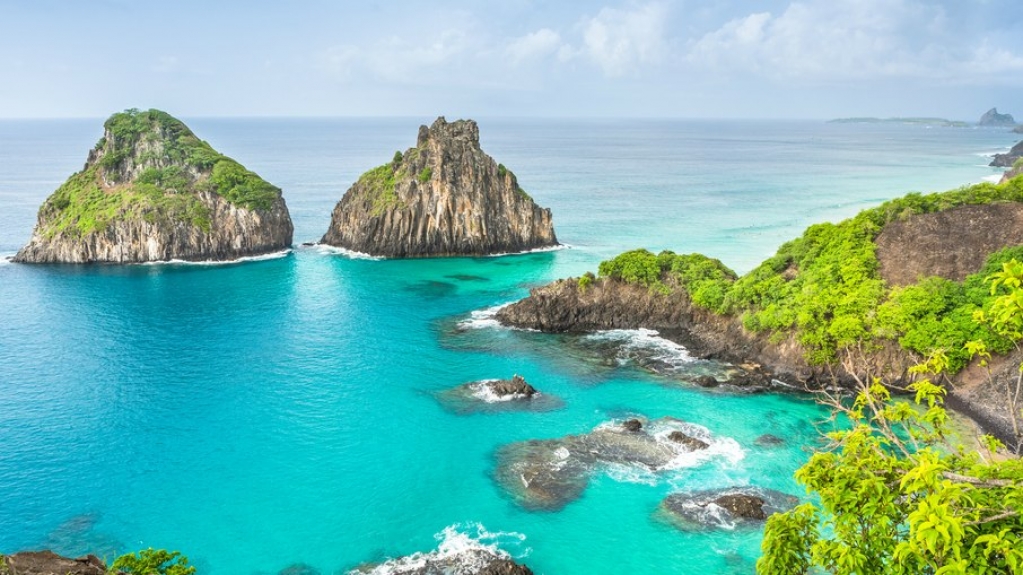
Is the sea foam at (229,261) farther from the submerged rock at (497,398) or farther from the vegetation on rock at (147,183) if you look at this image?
the submerged rock at (497,398)

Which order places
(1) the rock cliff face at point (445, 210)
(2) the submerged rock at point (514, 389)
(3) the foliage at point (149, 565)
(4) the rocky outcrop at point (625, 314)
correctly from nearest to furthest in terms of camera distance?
(3) the foliage at point (149, 565), (2) the submerged rock at point (514, 389), (4) the rocky outcrop at point (625, 314), (1) the rock cliff face at point (445, 210)

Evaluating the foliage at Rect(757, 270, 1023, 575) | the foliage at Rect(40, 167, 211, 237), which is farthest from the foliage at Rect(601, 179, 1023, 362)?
Answer: the foliage at Rect(40, 167, 211, 237)

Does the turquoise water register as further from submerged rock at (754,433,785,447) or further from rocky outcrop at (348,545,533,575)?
rocky outcrop at (348,545,533,575)

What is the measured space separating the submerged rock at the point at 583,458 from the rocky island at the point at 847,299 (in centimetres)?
1410

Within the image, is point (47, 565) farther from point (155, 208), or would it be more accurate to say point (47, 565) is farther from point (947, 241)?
point (155, 208)

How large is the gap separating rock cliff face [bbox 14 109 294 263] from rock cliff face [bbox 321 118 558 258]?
19.6m

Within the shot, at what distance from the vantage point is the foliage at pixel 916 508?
13.1 metres

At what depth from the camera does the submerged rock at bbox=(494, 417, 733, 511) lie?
44688mm

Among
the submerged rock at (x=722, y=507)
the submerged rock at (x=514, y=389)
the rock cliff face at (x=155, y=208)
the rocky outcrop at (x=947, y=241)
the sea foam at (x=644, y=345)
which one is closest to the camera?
the submerged rock at (x=722, y=507)

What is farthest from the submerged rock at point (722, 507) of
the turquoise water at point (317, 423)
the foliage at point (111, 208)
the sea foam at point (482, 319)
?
the foliage at point (111, 208)

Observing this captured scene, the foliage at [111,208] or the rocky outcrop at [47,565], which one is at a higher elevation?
the foliage at [111,208]

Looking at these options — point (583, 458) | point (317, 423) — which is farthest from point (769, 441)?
point (317, 423)

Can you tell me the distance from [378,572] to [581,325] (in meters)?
47.3

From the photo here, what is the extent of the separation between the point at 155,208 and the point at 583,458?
10140 cm
